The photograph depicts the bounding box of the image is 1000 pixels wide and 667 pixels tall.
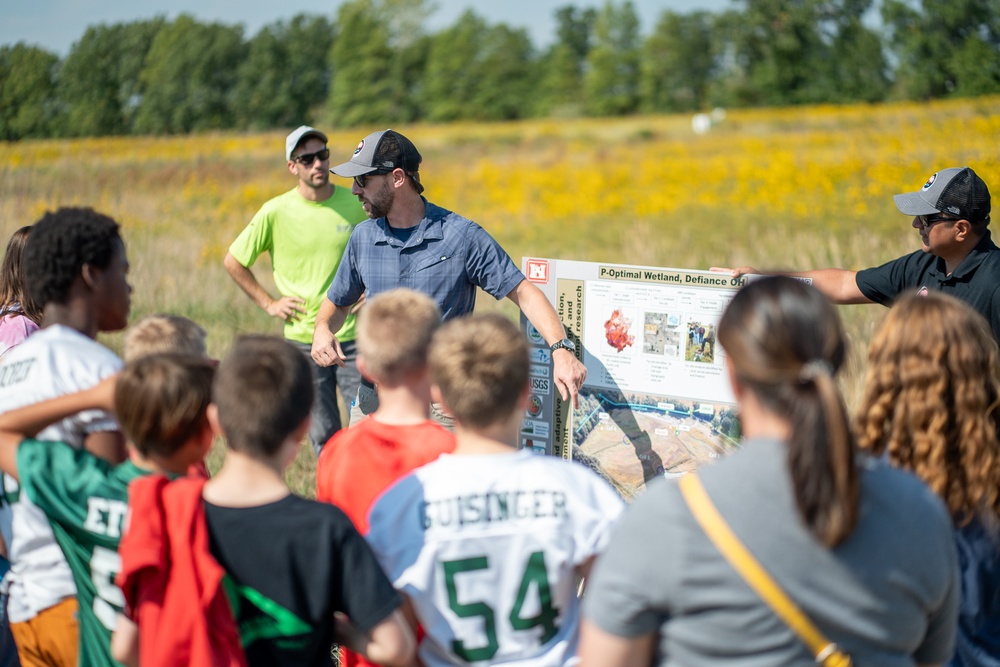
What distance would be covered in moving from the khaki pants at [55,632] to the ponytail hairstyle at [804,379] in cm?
208

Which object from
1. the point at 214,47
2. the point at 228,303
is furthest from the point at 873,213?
the point at 214,47

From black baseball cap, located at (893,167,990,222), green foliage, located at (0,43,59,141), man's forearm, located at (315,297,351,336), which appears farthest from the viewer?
green foliage, located at (0,43,59,141)

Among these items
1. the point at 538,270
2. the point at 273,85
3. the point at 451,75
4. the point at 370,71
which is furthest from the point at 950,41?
the point at 451,75

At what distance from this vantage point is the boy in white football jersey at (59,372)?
97.6 inches

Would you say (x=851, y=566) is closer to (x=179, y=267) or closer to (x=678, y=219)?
(x=179, y=267)

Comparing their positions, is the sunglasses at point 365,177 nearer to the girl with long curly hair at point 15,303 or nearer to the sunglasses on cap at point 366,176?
the sunglasses on cap at point 366,176

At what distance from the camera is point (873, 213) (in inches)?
524

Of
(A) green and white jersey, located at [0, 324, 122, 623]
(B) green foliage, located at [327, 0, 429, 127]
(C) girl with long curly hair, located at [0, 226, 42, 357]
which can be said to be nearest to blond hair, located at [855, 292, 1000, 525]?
(A) green and white jersey, located at [0, 324, 122, 623]

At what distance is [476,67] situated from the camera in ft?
233

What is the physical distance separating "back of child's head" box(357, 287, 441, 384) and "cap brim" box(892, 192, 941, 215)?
2.66 meters

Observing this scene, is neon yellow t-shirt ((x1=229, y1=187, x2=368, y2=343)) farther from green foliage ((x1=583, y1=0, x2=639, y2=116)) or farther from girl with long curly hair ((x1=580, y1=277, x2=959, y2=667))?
green foliage ((x1=583, y1=0, x2=639, y2=116))

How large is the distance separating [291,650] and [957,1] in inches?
629

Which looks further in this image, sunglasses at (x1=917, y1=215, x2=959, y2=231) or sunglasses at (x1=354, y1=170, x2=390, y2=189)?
sunglasses at (x1=354, y1=170, x2=390, y2=189)

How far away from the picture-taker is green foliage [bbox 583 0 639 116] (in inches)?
2783
